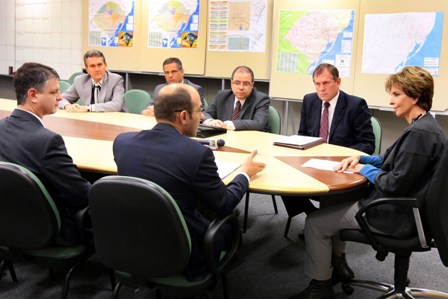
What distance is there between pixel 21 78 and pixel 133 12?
411 centimetres

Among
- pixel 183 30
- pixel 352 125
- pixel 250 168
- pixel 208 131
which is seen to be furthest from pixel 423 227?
pixel 183 30

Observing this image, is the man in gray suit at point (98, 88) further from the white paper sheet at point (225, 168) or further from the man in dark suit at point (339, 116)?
the white paper sheet at point (225, 168)

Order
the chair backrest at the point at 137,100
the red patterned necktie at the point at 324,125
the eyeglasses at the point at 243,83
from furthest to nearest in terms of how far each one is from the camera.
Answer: the chair backrest at the point at 137,100 < the eyeglasses at the point at 243,83 < the red patterned necktie at the point at 324,125

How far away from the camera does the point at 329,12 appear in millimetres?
4508

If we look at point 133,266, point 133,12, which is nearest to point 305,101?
point 133,266

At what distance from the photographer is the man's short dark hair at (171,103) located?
1696 millimetres

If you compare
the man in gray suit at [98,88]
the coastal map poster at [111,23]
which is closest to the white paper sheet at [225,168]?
the man in gray suit at [98,88]

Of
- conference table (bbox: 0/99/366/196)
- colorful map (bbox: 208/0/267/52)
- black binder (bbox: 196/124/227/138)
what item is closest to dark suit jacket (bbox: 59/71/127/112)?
conference table (bbox: 0/99/366/196)

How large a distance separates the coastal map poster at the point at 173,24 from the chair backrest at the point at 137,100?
1.33m

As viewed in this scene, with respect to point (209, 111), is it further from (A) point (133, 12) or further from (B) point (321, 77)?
(A) point (133, 12)

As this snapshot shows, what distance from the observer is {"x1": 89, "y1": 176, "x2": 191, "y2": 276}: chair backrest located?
1.44 metres

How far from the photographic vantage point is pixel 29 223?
173 centimetres

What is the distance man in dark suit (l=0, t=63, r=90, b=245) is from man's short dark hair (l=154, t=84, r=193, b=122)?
47 centimetres

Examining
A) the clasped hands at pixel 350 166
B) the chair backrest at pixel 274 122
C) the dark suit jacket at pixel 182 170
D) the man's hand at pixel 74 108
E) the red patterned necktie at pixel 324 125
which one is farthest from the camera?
the man's hand at pixel 74 108
